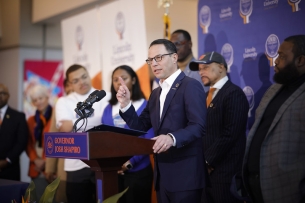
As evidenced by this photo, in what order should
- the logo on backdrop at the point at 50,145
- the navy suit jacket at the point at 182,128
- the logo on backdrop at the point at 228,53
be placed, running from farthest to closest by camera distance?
the logo on backdrop at the point at 228,53 < the navy suit jacket at the point at 182,128 < the logo on backdrop at the point at 50,145

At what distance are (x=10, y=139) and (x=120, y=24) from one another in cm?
183

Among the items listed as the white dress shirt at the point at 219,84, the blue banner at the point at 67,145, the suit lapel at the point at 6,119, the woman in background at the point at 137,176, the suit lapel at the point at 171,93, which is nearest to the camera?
the blue banner at the point at 67,145

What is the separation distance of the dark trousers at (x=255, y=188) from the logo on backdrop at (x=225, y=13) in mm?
1689

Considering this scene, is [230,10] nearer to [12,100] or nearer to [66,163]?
[66,163]

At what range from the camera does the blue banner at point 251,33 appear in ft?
11.5

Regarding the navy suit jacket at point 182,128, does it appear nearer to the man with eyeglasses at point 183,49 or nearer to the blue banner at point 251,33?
the blue banner at point 251,33

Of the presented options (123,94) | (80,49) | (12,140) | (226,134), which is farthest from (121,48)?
(123,94)

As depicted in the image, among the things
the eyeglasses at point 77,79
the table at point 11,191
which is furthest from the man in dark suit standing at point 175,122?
the eyeglasses at point 77,79

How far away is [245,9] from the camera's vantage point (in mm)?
3865

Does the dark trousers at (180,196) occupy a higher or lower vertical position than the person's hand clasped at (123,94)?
lower

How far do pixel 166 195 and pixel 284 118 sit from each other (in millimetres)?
858

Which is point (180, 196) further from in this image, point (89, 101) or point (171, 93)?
point (89, 101)

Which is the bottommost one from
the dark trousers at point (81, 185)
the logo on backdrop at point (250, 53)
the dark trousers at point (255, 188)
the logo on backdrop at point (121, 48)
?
the dark trousers at point (81, 185)

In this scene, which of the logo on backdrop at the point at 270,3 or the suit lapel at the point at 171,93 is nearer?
the suit lapel at the point at 171,93
